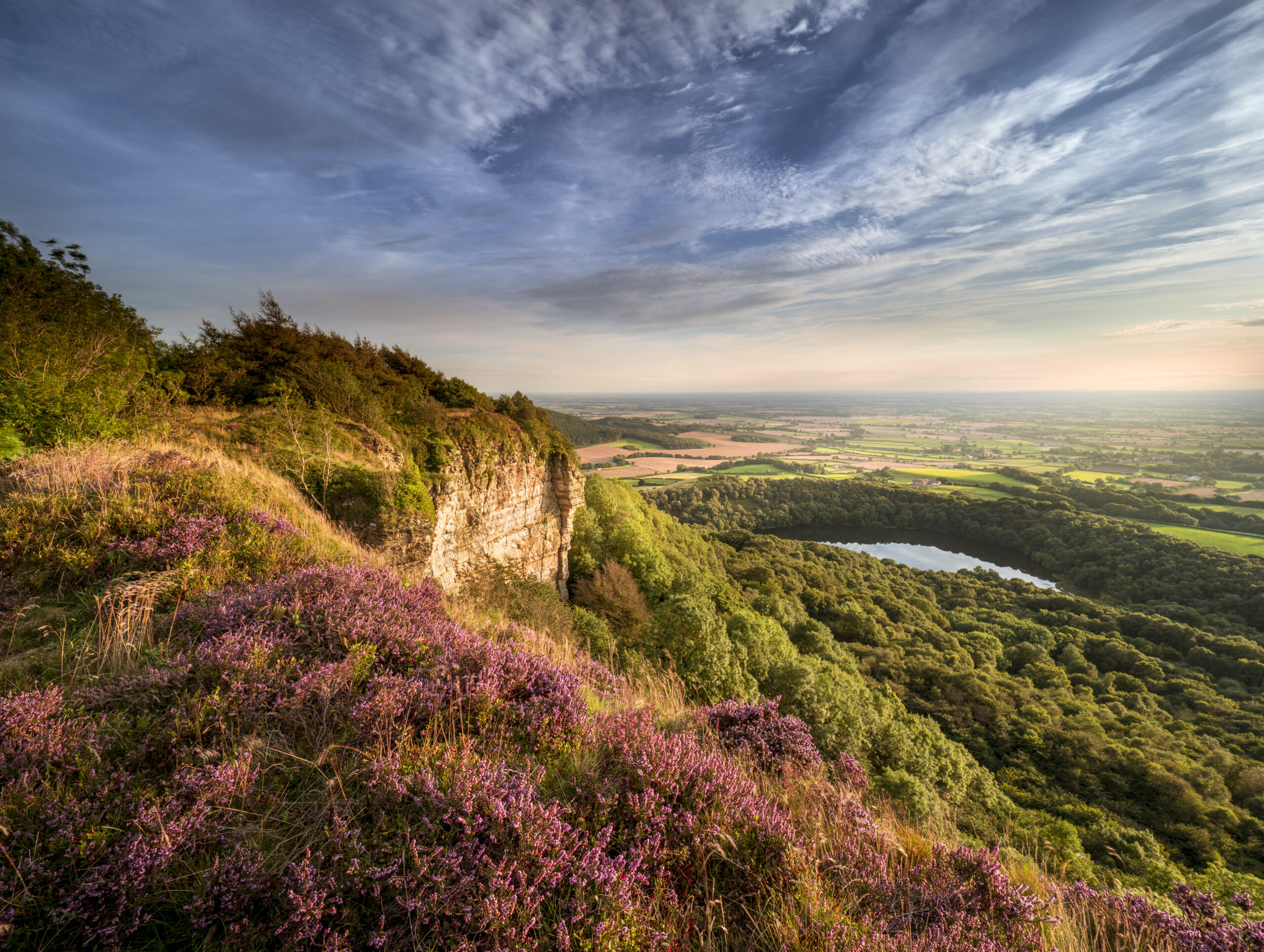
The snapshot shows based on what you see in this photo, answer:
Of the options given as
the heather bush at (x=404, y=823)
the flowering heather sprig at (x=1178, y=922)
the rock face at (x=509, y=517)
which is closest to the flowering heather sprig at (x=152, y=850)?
the heather bush at (x=404, y=823)

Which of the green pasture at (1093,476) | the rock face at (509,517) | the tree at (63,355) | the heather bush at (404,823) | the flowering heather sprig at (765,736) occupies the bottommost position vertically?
the green pasture at (1093,476)

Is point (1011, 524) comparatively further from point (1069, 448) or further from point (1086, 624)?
point (1069, 448)

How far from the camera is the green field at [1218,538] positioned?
62.5 meters

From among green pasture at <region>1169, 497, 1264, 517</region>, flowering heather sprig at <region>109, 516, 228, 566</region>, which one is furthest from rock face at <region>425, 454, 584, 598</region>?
green pasture at <region>1169, 497, 1264, 517</region>

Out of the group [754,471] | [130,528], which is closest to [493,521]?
[130,528]

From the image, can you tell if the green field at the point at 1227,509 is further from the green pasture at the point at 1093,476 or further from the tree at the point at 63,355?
the tree at the point at 63,355

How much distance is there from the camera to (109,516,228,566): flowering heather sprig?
4871 mm

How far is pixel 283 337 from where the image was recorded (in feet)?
52.5

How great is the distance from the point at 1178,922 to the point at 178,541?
356 inches

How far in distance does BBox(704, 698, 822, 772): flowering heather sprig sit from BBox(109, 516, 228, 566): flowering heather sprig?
19.5 ft

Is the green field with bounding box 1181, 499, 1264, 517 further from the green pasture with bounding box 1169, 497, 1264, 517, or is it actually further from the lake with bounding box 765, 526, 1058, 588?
Answer: the lake with bounding box 765, 526, 1058, 588

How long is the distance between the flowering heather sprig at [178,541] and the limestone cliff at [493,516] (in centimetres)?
635

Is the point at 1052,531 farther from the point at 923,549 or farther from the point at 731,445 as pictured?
the point at 731,445

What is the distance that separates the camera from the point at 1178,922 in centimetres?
265
